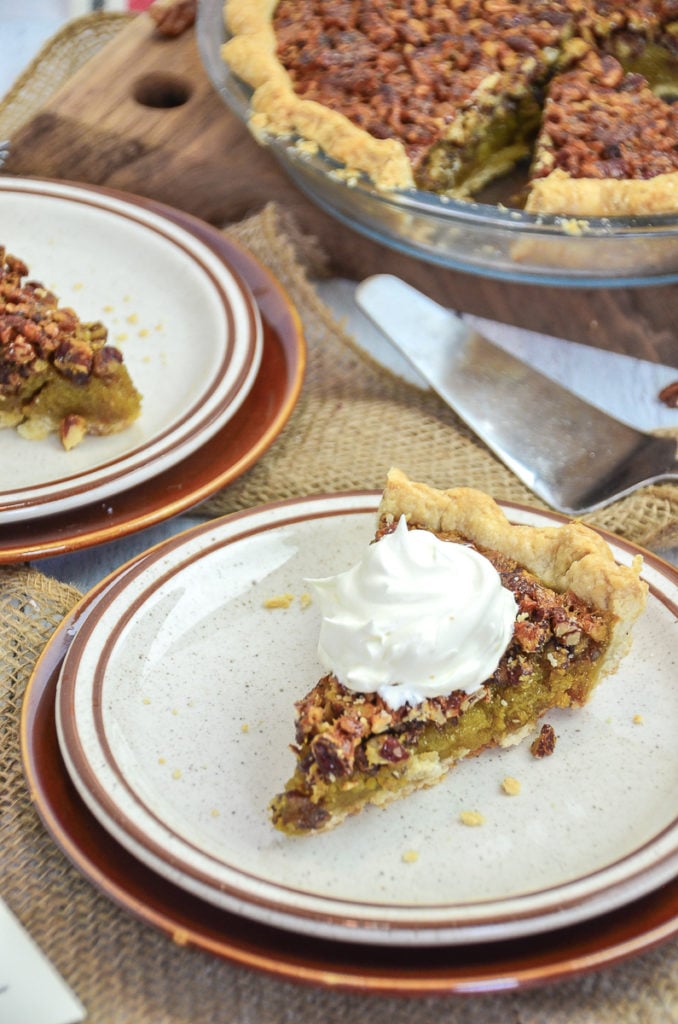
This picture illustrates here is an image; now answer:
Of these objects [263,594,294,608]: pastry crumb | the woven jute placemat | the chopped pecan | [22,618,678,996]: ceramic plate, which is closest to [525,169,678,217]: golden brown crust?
the woven jute placemat

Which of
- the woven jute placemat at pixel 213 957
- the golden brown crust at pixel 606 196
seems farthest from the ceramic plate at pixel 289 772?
the golden brown crust at pixel 606 196

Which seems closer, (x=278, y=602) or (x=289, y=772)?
(x=289, y=772)

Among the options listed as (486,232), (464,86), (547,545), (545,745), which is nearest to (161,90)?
(464,86)

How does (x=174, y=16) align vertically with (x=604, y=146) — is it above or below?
above

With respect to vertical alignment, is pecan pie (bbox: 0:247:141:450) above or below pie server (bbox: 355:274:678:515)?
above

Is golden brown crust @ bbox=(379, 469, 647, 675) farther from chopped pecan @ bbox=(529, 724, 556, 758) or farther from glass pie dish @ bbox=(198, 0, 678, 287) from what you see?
glass pie dish @ bbox=(198, 0, 678, 287)

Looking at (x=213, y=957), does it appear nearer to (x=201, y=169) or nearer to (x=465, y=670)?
(x=465, y=670)

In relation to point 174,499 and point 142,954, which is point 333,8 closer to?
point 174,499
